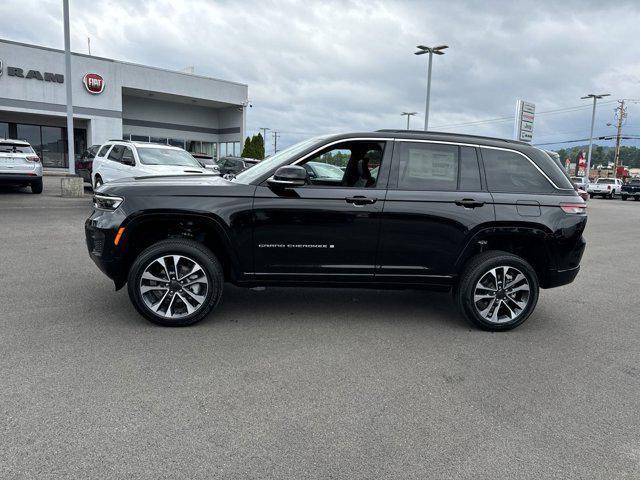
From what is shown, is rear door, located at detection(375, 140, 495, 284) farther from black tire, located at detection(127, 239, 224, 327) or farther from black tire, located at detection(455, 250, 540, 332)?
black tire, located at detection(127, 239, 224, 327)

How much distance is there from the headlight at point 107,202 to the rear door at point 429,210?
2.43 metres

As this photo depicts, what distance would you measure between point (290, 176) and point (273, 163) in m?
0.55

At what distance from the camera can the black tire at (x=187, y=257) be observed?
14.2 feet

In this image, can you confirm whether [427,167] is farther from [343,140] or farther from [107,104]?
[107,104]

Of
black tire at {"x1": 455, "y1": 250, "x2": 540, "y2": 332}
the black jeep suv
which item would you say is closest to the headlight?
the black jeep suv

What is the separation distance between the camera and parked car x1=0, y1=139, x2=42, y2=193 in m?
14.1

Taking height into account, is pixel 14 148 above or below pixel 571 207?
above

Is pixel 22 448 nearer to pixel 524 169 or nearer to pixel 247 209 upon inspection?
pixel 247 209

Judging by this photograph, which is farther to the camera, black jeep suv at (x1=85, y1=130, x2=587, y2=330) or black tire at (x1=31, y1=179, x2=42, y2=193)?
black tire at (x1=31, y1=179, x2=42, y2=193)

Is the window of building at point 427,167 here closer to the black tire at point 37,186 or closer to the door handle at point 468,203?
the door handle at point 468,203

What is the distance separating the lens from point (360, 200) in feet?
14.7

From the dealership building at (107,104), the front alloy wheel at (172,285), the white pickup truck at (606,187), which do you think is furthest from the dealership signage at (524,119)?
the front alloy wheel at (172,285)

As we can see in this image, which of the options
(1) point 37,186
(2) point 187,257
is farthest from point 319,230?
(1) point 37,186

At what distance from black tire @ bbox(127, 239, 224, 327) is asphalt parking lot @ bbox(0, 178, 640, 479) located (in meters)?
0.12
